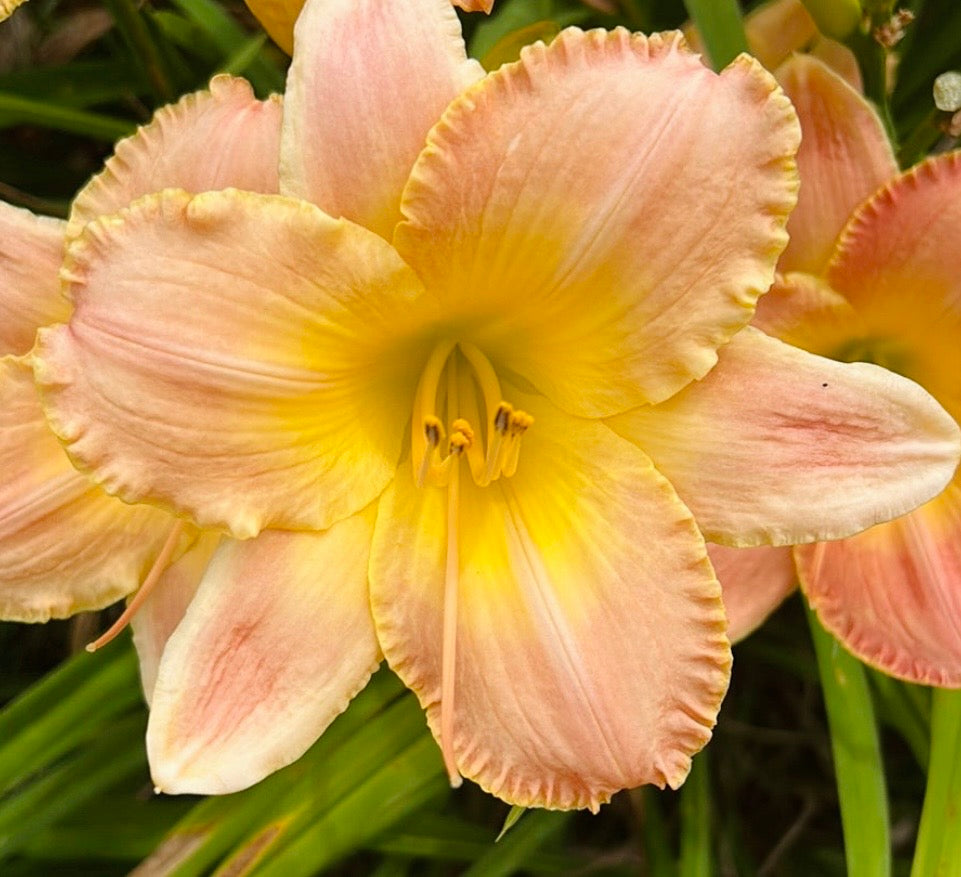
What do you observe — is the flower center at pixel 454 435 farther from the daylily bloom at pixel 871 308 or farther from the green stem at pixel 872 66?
the green stem at pixel 872 66

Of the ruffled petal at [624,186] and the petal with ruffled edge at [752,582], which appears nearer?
the ruffled petal at [624,186]

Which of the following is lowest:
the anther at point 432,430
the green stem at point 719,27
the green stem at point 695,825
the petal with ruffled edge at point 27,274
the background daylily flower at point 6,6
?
the green stem at point 695,825

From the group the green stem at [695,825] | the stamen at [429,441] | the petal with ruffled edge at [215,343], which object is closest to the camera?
the petal with ruffled edge at [215,343]

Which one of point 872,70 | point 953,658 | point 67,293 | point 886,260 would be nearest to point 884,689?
point 953,658

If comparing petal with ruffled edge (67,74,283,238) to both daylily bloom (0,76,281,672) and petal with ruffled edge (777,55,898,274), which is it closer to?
daylily bloom (0,76,281,672)

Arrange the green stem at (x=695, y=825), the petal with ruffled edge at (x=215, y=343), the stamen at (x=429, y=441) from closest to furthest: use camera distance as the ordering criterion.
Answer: the petal with ruffled edge at (x=215, y=343) → the stamen at (x=429, y=441) → the green stem at (x=695, y=825)

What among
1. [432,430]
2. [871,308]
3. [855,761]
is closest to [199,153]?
[432,430]

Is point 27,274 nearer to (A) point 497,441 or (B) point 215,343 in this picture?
(B) point 215,343

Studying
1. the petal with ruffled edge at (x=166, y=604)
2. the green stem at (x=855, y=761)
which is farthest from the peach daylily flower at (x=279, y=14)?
the green stem at (x=855, y=761)
